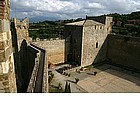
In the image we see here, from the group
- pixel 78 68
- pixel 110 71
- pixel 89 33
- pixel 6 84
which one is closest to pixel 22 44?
pixel 78 68

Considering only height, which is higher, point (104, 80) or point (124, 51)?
point (124, 51)

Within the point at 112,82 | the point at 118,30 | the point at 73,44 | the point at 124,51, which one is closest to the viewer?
the point at 112,82

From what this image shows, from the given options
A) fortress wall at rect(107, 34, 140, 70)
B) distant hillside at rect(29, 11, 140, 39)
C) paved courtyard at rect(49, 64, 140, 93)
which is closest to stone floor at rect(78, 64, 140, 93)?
paved courtyard at rect(49, 64, 140, 93)

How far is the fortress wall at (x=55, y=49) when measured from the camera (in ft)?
40.8

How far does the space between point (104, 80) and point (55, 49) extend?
191 inches

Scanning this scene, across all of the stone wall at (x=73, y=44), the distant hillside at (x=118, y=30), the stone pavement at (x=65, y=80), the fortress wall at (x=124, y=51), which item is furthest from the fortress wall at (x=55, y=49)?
the distant hillside at (x=118, y=30)

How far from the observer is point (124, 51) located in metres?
14.3

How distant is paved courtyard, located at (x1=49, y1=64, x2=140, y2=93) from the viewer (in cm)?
996

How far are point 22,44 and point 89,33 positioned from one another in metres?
5.96

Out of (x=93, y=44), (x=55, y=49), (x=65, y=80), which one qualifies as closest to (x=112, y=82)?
(x=65, y=80)

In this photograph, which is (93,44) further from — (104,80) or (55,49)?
(104,80)

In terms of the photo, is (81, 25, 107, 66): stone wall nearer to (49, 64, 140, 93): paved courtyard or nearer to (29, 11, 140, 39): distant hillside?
(49, 64, 140, 93): paved courtyard

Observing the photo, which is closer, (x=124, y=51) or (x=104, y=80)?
(x=104, y=80)
